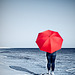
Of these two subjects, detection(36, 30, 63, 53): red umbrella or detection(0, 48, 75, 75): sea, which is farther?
detection(0, 48, 75, 75): sea

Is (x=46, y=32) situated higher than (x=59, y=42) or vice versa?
(x=46, y=32)

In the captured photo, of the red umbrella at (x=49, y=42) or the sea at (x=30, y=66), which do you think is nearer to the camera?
the red umbrella at (x=49, y=42)

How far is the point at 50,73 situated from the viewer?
5.28m

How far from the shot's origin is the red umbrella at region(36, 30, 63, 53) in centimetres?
446

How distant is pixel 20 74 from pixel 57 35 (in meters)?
2.67

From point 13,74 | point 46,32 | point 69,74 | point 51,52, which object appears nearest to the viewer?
point 51,52

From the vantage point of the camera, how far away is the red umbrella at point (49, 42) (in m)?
4.46

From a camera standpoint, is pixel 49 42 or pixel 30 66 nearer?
pixel 49 42

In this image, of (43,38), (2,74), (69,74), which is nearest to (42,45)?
(43,38)

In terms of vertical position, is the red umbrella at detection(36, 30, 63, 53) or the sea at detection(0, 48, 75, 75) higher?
the red umbrella at detection(36, 30, 63, 53)

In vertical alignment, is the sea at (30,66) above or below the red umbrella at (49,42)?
below

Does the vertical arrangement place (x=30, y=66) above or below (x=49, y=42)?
below

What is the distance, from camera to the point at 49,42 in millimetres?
4469

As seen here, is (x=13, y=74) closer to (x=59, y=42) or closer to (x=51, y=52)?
(x=51, y=52)
